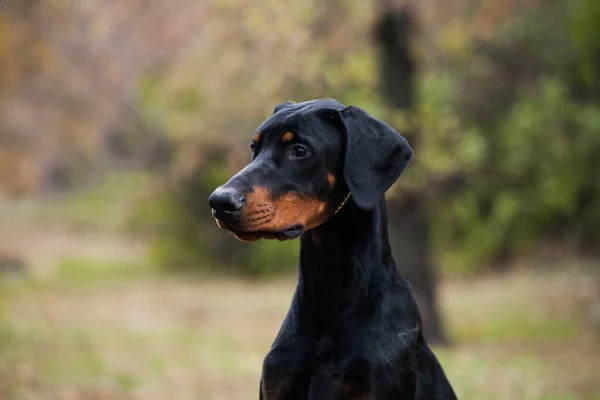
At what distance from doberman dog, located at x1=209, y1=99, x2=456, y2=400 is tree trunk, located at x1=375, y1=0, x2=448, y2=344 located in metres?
7.88

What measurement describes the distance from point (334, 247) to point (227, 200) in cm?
60

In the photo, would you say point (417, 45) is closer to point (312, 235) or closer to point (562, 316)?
point (562, 316)

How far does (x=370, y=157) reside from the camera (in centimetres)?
378

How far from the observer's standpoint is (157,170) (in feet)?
82.9

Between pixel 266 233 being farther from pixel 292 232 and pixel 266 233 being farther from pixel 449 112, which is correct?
pixel 449 112

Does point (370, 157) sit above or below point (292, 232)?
above

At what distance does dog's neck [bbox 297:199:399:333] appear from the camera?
373cm

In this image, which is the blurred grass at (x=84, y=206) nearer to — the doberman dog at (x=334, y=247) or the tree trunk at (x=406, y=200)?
the tree trunk at (x=406, y=200)

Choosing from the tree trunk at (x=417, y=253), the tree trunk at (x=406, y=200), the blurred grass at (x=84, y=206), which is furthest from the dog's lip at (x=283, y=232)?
the blurred grass at (x=84, y=206)

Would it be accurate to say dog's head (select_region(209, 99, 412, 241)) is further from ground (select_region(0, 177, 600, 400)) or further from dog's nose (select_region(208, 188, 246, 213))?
ground (select_region(0, 177, 600, 400))

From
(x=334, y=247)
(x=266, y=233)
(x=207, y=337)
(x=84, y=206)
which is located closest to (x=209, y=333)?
(x=207, y=337)

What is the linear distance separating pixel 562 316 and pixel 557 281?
3.14 m

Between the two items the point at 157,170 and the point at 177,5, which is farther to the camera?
the point at 157,170

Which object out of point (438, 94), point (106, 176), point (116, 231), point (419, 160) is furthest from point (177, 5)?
point (106, 176)
